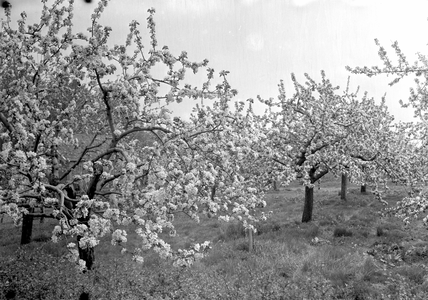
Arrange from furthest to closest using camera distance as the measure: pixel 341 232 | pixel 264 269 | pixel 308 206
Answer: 1. pixel 308 206
2. pixel 341 232
3. pixel 264 269

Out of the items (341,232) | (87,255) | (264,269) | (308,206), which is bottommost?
(264,269)

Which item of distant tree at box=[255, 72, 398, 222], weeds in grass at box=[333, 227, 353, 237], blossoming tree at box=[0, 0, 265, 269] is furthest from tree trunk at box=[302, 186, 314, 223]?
blossoming tree at box=[0, 0, 265, 269]

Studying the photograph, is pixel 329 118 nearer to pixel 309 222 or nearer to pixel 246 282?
pixel 309 222

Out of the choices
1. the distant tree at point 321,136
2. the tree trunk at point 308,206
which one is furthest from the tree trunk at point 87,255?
the tree trunk at point 308,206

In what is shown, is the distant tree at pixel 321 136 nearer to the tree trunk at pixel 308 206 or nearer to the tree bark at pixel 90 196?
the tree trunk at pixel 308 206

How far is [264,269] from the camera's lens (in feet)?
35.2

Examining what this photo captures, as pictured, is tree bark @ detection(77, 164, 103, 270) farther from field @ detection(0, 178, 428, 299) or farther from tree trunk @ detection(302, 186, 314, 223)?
tree trunk @ detection(302, 186, 314, 223)

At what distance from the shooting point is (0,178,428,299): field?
8195 mm

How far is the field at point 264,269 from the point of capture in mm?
8195

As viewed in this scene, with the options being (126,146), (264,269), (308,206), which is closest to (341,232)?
(308,206)

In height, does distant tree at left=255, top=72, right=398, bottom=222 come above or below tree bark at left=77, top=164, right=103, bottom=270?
above

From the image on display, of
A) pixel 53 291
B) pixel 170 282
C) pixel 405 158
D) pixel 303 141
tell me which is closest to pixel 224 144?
pixel 170 282

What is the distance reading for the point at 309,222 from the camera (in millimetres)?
18281

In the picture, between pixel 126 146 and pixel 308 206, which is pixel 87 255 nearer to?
pixel 126 146
